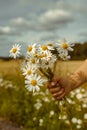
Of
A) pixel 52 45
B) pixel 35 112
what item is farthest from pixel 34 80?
pixel 35 112

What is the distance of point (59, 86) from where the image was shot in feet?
9.23

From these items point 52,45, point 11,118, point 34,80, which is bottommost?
point 11,118

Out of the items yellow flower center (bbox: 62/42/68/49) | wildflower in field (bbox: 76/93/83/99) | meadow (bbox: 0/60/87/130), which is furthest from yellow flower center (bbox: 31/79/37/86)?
wildflower in field (bbox: 76/93/83/99)

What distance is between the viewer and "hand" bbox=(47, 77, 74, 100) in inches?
108

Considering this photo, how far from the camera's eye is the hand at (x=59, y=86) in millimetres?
2743

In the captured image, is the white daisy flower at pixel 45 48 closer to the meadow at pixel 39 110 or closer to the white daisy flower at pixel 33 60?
the white daisy flower at pixel 33 60

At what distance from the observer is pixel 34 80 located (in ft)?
8.96

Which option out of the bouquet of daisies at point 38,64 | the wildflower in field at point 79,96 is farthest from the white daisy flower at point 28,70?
the wildflower in field at point 79,96

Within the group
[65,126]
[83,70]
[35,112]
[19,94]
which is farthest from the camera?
[19,94]

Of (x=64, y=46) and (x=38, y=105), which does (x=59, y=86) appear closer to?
(x=64, y=46)

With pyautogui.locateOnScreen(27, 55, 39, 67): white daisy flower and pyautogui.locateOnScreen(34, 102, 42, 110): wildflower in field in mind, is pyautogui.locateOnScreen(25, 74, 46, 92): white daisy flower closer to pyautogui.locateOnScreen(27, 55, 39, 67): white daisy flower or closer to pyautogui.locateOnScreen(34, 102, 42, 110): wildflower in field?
pyautogui.locateOnScreen(27, 55, 39, 67): white daisy flower

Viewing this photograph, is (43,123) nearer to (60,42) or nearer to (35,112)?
(35,112)

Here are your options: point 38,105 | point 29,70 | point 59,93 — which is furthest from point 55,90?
point 38,105

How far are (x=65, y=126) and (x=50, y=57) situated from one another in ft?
10.5
